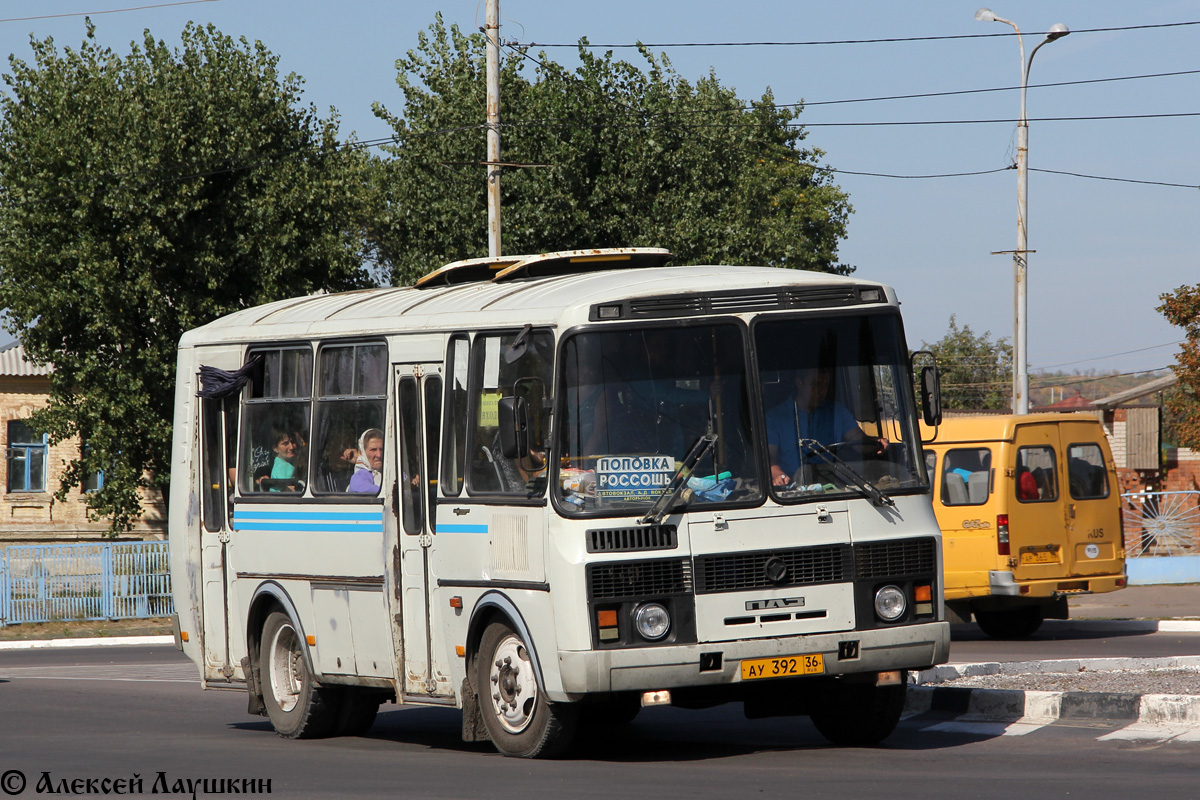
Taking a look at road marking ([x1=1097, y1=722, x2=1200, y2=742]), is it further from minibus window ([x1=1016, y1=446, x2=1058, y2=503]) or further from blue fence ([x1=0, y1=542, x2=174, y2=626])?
blue fence ([x1=0, y1=542, x2=174, y2=626])

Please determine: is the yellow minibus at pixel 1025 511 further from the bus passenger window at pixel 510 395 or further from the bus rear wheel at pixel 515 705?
the bus rear wheel at pixel 515 705

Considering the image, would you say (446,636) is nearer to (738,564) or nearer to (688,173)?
(738,564)

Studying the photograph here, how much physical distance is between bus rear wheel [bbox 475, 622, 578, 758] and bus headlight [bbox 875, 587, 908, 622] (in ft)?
6.13

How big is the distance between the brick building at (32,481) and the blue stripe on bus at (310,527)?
94.0 ft

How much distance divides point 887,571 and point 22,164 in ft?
82.6

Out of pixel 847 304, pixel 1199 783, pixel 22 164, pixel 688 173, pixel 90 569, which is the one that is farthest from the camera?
pixel 688 173

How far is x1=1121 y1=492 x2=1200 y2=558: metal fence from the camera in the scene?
87.0 ft

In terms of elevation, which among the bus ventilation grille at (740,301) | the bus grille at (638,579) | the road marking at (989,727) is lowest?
the road marking at (989,727)

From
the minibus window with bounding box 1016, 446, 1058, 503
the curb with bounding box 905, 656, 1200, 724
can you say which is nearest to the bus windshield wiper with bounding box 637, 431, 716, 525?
the curb with bounding box 905, 656, 1200, 724

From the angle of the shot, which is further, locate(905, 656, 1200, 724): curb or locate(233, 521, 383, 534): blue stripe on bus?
locate(233, 521, 383, 534): blue stripe on bus

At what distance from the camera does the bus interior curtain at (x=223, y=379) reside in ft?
39.9

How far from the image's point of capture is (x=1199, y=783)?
7855 mm

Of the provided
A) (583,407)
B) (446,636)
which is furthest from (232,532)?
(583,407)

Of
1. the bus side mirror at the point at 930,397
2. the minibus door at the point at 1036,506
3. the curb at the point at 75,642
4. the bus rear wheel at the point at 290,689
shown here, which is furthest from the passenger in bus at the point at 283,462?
the curb at the point at 75,642
